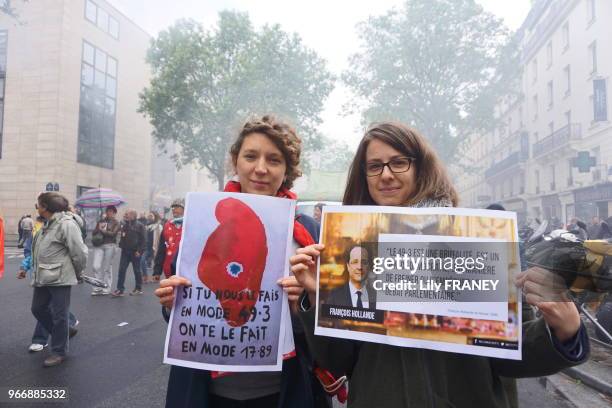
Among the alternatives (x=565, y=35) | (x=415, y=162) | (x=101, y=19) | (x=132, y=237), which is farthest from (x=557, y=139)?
(x=101, y=19)

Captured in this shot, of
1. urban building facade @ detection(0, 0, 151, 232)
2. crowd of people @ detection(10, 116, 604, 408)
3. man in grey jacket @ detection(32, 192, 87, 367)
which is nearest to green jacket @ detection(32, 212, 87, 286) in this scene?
man in grey jacket @ detection(32, 192, 87, 367)

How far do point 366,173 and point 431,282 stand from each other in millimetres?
454

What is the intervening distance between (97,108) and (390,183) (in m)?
26.6

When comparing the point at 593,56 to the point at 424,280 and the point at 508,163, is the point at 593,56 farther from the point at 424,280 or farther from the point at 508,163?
the point at 508,163

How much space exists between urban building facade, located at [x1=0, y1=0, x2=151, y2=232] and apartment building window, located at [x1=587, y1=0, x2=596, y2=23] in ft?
74.4

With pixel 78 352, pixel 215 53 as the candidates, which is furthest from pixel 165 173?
pixel 78 352

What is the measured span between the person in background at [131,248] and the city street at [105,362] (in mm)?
1410

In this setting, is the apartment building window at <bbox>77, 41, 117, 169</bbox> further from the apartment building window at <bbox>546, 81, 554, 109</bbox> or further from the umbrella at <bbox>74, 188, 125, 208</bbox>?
the apartment building window at <bbox>546, 81, 554, 109</bbox>

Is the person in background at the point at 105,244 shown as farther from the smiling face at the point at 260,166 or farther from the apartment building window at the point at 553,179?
the apartment building window at the point at 553,179

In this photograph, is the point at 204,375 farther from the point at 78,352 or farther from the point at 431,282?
the point at 78,352

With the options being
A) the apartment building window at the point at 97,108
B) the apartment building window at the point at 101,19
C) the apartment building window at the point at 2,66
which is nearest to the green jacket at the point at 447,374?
the apartment building window at the point at 2,66

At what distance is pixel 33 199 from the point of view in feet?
68.6

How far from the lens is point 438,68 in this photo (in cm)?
2603

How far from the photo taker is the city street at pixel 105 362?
3273 millimetres
